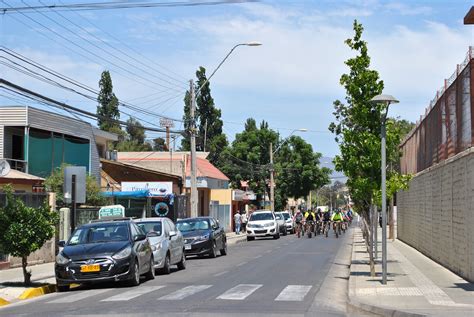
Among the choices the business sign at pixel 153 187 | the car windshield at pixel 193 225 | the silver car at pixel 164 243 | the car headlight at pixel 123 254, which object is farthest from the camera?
the business sign at pixel 153 187

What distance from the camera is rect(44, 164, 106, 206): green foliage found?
32750 mm

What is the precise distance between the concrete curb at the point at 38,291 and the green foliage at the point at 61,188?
1410 cm

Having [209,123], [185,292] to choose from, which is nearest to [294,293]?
[185,292]

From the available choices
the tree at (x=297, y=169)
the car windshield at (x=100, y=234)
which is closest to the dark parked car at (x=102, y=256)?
the car windshield at (x=100, y=234)

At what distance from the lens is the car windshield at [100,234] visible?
59.6 feet

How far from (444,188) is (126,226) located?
28.7ft

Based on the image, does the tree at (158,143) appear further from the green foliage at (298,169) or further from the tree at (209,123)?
the green foliage at (298,169)

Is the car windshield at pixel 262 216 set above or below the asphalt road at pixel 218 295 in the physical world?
above

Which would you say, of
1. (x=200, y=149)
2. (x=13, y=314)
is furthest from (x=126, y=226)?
(x=200, y=149)

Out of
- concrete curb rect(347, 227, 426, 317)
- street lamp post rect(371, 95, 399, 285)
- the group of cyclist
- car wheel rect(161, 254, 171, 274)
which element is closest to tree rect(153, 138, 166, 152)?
the group of cyclist

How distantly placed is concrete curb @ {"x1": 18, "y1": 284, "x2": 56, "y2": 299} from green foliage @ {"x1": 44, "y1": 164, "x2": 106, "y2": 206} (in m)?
14.1

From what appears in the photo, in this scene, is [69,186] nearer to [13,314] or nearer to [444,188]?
[13,314]

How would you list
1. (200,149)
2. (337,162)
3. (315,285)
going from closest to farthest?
(315,285)
(337,162)
(200,149)

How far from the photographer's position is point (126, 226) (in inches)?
733
